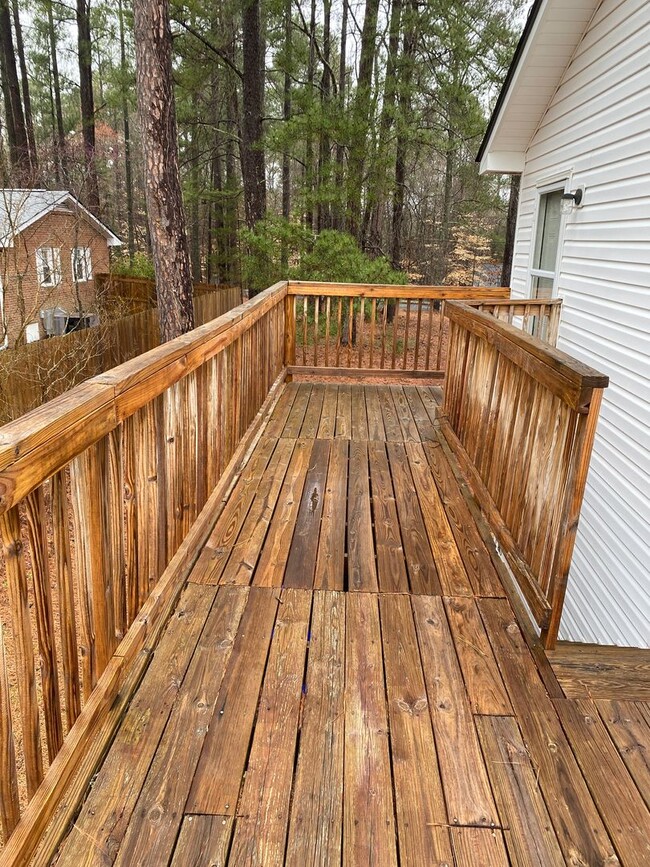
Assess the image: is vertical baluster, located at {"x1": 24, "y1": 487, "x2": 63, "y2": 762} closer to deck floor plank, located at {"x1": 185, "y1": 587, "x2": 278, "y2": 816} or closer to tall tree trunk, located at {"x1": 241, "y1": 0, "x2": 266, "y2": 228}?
deck floor plank, located at {"x1": 185, "y1": 587, "x2": 278, "y2": 816}

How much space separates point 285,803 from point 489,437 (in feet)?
7.69

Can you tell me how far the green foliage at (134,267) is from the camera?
19636 millimetres

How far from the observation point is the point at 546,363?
7.96ft

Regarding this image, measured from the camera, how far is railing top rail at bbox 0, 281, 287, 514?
1197 millimetres

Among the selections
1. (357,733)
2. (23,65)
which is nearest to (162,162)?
(357,733)

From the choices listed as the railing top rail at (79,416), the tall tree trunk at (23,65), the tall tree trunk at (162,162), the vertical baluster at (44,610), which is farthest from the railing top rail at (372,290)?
the tall tree trunk at (23,65)

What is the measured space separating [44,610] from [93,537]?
0.97 ft

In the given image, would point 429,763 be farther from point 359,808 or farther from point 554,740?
point 554,740

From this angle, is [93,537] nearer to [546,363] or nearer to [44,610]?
[44,610]

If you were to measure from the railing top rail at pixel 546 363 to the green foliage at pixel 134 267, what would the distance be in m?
16.7

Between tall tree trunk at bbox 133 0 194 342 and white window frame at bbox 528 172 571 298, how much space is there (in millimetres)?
4129

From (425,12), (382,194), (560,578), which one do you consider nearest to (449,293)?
(560,578)

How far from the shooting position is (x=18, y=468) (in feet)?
3.92

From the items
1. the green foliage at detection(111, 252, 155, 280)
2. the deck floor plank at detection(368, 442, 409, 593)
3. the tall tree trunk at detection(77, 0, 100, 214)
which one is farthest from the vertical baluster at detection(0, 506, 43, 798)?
the tall tree trunk at detection(77, 0, 100, 214)
